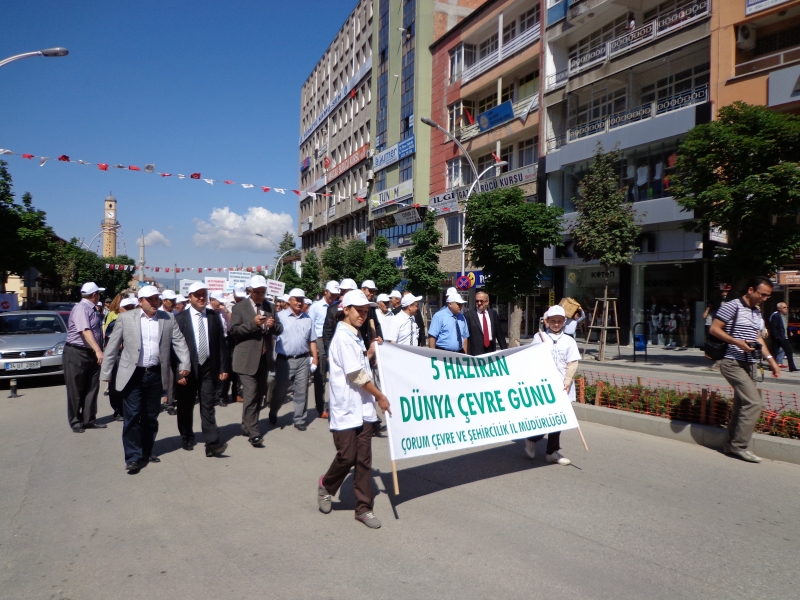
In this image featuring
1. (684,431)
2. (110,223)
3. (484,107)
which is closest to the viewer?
(684,431)

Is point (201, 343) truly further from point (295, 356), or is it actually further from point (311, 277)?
point (311, 277)

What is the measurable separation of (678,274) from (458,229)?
16.5 m

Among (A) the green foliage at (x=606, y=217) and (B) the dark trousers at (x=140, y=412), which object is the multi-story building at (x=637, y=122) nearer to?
(A) the green foliage at (x=606, y=217)

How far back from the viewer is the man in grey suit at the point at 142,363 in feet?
21.0

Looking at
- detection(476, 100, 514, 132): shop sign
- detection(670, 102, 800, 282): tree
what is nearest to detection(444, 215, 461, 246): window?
detection(476, 100, 514, 132): shop sign

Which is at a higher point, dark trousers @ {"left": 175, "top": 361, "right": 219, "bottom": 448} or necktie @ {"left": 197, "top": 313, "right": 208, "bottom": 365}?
necktie @ {"left": 197, "top": 313, "right": 208, "bottom": 365}

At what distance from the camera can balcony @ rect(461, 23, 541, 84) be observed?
32.1 metres

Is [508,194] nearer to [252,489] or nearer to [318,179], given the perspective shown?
[252,489]

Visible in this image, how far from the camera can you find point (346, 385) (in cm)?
493

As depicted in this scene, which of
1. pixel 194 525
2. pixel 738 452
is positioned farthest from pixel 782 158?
pixel 194 525

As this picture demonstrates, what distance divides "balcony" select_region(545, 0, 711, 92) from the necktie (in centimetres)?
2227

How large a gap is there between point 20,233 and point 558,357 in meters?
26.2

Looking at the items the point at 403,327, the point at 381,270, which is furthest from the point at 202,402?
the point at 381,270

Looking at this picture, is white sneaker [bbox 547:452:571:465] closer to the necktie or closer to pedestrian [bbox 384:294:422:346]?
pedestrian [bbox 384:294:422:346]
